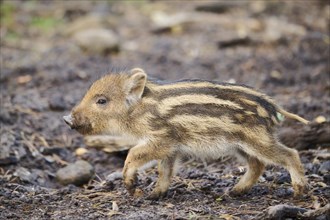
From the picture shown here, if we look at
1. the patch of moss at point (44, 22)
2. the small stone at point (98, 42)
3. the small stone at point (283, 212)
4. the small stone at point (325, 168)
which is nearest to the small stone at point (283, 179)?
the small stone at point (325, 168)

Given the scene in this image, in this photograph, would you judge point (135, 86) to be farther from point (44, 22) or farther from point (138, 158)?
point (44, 22)

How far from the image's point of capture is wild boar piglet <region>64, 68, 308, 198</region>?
5664mm

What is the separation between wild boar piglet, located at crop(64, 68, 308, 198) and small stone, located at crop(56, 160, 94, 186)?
1.04 m

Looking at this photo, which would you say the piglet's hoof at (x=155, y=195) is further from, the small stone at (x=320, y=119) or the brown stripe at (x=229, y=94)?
the small stone at (x=320, y=119)

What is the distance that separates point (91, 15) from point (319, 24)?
4549 millimetres

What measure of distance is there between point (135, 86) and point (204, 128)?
0.77 metres

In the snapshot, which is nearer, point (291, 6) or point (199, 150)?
point (199, 150)

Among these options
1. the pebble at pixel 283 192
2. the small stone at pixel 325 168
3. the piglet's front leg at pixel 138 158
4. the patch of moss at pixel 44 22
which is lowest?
the patch of moss at pixel 44 22

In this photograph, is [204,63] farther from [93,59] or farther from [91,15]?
[91,15]

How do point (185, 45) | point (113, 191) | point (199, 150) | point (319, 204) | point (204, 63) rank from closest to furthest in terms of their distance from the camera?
point (319, 204)
point (199, 150)
point (113, 191)
point (204, 63)
point (185, 45)

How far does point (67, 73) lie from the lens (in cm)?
1042

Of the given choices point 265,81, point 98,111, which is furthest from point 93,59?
point 98,111

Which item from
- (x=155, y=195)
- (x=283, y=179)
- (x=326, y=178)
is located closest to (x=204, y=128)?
(x=155, y=195)

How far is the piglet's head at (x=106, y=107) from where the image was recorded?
6062 mm
